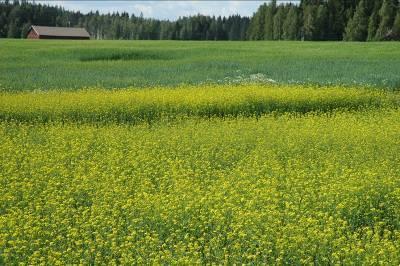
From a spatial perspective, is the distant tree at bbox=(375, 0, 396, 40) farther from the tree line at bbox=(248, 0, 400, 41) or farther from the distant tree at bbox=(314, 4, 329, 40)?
the distant tree at bbox=(314, 4, 329, 40)

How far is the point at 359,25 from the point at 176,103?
57.8 metres

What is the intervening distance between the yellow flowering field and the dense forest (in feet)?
185

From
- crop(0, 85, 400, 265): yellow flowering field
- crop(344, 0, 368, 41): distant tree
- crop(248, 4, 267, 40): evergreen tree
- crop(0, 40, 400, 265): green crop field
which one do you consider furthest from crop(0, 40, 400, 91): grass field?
crop(248, 4, 267, 40): evergreen tree

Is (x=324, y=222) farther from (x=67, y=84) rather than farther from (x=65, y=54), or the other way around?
(x=65, y=54)

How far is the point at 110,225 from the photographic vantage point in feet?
27.5

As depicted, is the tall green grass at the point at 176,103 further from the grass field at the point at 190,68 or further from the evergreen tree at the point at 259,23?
the evergreen tree at the point at 259,23

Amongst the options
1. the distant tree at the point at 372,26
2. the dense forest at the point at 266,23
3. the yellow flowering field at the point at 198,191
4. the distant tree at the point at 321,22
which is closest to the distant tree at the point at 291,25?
the dense forest at the point at 266,23

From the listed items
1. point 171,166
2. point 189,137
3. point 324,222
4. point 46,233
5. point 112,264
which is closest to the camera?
point 112,264

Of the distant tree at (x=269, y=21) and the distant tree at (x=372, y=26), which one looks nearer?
the distant tree at (x=372, y=26)

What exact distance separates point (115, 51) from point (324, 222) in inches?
1299

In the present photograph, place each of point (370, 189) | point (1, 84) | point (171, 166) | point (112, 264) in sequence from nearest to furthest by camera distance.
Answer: point (112, 264)
point (370, 189)
point (171, 166)
point (1, 84)

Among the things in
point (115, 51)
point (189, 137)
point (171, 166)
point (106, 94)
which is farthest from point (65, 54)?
point (171, 166)

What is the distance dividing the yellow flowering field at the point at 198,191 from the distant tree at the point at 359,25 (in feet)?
184

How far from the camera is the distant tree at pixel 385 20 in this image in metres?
67.1
